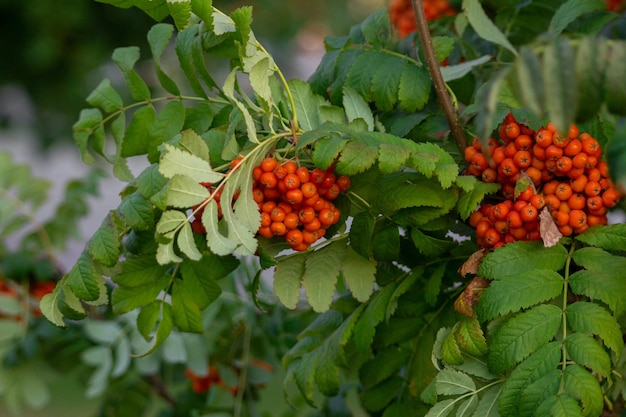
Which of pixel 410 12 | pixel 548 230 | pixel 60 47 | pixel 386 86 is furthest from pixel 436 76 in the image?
pixel 60 47

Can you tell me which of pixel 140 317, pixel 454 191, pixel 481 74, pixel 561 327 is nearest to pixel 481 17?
pixel 481 74

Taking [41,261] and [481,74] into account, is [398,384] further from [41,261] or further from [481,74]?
[41,261]

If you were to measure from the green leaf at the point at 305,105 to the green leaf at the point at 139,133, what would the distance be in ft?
0.51

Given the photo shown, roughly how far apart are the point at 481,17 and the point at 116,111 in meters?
0.37

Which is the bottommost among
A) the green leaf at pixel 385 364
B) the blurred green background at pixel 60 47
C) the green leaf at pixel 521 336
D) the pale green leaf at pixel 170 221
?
the blurred green background at pixel 60 47

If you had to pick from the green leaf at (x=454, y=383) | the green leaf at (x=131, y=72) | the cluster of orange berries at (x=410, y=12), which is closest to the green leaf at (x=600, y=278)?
the green leaf at (x=454, y=383)

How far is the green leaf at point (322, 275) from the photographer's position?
2.21 feet

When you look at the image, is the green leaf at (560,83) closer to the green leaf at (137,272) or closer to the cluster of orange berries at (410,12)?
the green leaf at (137,272)

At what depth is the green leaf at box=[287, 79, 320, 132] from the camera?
26.8 inches

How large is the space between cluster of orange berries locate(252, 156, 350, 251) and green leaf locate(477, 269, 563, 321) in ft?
0.44

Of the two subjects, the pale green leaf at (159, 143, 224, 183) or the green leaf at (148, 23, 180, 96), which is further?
the green leaf at (148, 23, 180, 96)

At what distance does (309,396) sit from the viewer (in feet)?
2.39

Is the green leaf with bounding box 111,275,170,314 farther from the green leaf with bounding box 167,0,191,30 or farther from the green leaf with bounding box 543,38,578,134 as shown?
the green leaf with bounding box 543,38,578,134

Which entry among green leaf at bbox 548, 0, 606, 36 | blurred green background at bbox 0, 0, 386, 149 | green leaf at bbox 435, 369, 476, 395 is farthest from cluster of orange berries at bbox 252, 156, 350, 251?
blurred green background at bbox 0, 0, 386, 149
